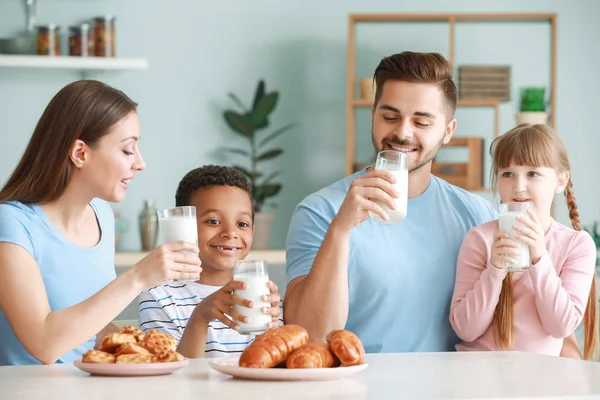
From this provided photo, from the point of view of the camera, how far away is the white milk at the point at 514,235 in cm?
210

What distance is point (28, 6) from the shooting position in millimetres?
5117

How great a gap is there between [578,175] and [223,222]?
3.43 metres

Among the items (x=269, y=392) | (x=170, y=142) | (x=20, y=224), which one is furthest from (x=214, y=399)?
(x=170, y=142)

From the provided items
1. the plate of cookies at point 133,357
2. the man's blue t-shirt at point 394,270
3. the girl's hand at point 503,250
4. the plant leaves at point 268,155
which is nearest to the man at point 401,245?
the man's blue t-shirt at point 394,270

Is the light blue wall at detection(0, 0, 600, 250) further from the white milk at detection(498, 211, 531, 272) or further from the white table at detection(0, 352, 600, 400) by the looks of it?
the white table at detection(0, 352, 600, 400)

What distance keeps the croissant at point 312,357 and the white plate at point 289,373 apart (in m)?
0.02

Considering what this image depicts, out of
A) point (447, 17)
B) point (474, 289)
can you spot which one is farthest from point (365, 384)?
point (447, 17)

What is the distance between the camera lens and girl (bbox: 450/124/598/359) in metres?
2.18

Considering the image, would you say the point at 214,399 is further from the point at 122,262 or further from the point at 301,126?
the point at 301,126

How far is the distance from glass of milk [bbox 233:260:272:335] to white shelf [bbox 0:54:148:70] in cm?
333

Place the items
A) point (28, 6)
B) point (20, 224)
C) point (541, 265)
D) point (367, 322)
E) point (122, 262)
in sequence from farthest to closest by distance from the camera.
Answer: point (28, 6) → point (122, 262) → point (367, 322) → point (541, 265) → point (20, 224)

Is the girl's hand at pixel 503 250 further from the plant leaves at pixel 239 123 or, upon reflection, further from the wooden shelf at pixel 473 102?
the plant leaves at pixel 239 123

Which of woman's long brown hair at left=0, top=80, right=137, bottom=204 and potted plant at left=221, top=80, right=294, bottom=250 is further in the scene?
potted plant at left=221, top=80, right=294, bottom=250

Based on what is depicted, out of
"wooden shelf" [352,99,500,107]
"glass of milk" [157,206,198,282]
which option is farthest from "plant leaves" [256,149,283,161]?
"glass of milk" [157,206,198,282]
